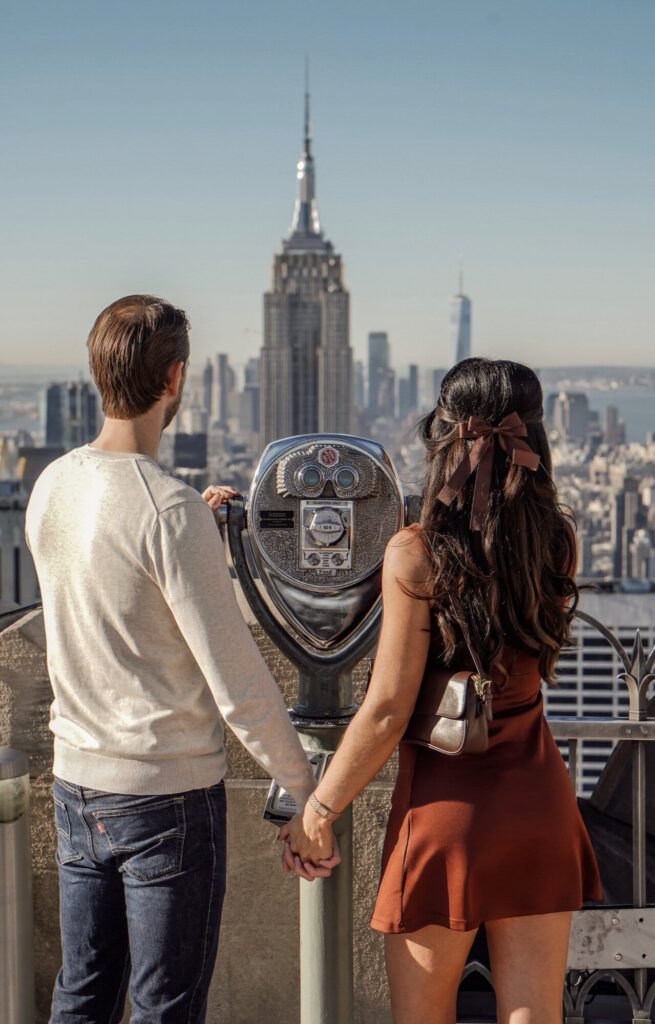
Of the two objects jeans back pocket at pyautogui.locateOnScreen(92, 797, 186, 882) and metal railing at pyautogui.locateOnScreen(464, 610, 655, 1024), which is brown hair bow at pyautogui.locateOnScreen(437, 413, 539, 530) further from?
metal railing at pyautogui.locateOnScreen(464, 610, 655, 1024)

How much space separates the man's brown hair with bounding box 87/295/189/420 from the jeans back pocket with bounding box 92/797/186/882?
57 cm

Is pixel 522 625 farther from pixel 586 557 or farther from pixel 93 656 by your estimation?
pixel 586 557

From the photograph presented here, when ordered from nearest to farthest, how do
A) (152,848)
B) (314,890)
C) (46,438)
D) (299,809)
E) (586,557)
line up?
(152,848), (299,809), (314,890), (586,557), (46,438)

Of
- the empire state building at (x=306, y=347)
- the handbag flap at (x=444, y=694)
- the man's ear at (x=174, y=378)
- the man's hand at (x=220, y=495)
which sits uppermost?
the empire state building at (x=306, y=347)

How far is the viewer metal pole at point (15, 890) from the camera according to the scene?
93.4 inches

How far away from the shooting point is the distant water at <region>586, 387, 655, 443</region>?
157875 millimetres

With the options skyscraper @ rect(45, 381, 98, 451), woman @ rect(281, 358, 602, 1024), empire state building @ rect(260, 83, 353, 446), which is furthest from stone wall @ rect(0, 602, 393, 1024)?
empire state building @ rect(260, 83, 353, 446)

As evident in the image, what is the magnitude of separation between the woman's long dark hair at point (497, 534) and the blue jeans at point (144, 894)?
0.47m

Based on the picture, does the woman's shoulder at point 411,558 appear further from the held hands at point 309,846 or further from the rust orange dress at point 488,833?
the held hands at point 309,846

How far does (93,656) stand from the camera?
186 centimetres

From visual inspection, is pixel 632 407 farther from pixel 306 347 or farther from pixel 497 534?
pixel 497 534

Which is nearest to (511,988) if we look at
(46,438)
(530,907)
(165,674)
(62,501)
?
(530,907)

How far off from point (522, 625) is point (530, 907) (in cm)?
42

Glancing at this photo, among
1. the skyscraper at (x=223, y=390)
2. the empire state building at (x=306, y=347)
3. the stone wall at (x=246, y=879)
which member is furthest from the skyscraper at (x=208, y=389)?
the stone wall at (x=246, y=879)
